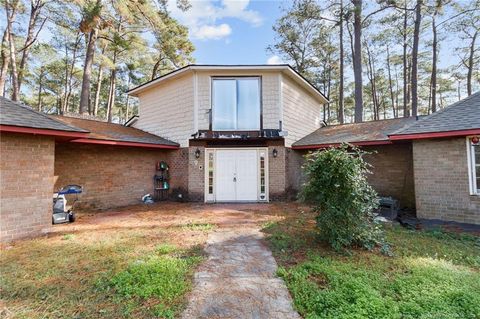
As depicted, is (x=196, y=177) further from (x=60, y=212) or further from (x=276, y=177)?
(x=60, y=212)

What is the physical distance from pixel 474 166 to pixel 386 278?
17.5 feet

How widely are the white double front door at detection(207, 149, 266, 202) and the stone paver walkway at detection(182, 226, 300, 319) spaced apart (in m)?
5.02

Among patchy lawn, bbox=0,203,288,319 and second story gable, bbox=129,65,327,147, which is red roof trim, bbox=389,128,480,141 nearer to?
second story gable, bbox=129,65,327,147

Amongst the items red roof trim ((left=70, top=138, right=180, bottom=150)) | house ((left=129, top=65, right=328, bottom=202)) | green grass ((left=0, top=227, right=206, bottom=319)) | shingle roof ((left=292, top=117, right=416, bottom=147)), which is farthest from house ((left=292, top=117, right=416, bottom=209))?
green grass ((left=0, top=227, right=206, bottom=319))

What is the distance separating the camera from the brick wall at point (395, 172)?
339 inches

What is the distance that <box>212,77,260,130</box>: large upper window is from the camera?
32.2 feet

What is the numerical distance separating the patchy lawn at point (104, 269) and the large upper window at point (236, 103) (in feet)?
15.2

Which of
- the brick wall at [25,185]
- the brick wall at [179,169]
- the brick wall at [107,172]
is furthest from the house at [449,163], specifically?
the brick wall at [25,185]

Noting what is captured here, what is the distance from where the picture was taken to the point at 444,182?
6578mm

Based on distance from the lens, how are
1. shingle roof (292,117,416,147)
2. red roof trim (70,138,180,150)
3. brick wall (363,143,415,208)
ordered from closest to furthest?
red roof trim (70,138,180,150)
brick wall (363,143,415,208)
shingle roof (292,117,416,147)

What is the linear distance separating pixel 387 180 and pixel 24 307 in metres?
10.6

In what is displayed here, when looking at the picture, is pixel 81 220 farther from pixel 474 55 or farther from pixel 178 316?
pixel 474 55

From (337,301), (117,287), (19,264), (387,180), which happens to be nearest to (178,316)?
(117,287)

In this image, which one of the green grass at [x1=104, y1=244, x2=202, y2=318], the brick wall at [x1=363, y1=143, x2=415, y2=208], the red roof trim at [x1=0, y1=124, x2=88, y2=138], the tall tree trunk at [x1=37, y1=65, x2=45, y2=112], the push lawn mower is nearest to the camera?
the green grass at [x1=104, y1=244, x2=202, y2=318]
